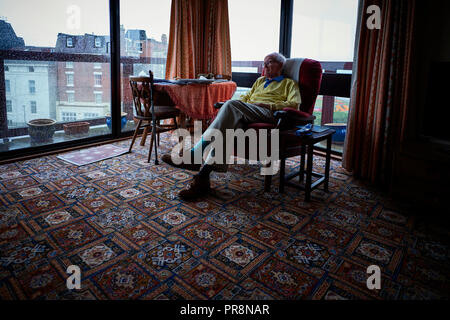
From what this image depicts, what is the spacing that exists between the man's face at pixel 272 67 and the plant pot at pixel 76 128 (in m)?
2.24

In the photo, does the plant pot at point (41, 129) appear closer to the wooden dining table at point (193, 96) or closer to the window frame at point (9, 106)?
the window frame at point (9, 106)

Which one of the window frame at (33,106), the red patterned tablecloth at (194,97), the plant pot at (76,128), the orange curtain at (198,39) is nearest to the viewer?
the red patterned tablecloth at (194,97)

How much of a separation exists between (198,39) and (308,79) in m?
2.26

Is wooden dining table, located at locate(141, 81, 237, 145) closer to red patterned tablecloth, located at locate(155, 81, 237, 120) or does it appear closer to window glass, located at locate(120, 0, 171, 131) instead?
red patterned tablecloth, located at locate(155, 81, 237, 120)

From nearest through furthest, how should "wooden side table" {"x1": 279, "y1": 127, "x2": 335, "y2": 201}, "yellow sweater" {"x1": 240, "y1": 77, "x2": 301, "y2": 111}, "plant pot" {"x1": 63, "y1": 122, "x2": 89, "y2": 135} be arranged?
"wooden side table" {"x1": 279, "y1": 127, "x2": 335, "y2": 201}
"yellow sweater" {"x1": 240, "y1": 77, "x2": 301, "y2": 111}
"plant pot" {"x1": 63, "y1": 122, "x2": 89, "y2": 135}

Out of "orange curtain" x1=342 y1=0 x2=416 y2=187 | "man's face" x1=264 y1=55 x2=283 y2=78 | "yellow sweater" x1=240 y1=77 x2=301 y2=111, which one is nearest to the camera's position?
"orange curtain" x1=342 y1=0 x2=416 y2=187

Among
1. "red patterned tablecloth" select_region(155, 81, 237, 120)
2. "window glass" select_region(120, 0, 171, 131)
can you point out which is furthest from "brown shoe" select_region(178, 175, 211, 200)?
"window glass" select_region(120, 0, 171, 131)

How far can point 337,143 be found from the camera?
12.5 feet

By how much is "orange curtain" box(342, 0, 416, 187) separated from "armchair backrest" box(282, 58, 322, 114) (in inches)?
14.0

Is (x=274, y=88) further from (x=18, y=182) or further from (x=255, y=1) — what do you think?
(x=18, y=182)

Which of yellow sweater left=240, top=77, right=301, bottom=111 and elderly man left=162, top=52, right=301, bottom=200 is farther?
yellow sweater left=240, top=77, right=301, bottom=111

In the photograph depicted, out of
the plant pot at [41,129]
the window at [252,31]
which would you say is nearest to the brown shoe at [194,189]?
the plant pot at [41,129]

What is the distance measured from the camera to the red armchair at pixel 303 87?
8.48ft

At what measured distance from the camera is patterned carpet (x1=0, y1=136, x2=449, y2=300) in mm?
1446
